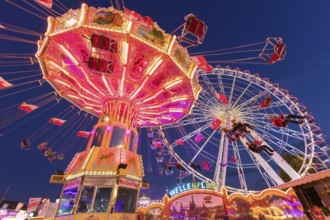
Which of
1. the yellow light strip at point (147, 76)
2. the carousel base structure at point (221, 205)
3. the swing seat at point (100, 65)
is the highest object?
the yellow light strip at point (147, 76)

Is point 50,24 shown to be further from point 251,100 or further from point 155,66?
point 251,100

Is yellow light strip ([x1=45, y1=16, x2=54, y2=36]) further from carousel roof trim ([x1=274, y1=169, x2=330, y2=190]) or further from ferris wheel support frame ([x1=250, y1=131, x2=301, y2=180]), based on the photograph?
ferris wheel support frame ([x1=250, y1=131, x2=301, y2=180])

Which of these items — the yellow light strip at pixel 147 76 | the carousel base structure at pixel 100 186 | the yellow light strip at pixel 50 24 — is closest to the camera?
the carousel base structure at pixel 100 186

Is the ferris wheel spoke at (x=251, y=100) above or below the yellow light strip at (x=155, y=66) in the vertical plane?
above

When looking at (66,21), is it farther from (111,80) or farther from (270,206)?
(270,206)

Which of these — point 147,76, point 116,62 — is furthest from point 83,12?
point 147,76

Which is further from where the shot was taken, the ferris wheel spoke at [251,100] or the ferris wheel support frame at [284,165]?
the ferris wheel spoke at [251,100]

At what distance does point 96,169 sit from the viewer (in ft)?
37.0

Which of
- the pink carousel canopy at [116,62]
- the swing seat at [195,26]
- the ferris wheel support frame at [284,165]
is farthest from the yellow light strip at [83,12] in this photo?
the ferris wheel support frame at [284,165]

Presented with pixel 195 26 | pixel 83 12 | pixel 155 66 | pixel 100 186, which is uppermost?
pixel 83 12

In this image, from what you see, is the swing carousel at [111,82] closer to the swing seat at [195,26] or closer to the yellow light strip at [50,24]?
the yellow light strip at [50,24]

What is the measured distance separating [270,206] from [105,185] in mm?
10911

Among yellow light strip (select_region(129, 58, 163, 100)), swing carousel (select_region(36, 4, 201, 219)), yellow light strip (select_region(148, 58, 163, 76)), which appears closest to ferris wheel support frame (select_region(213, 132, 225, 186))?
swing carousel (select_region(36, 4, 201, 219))

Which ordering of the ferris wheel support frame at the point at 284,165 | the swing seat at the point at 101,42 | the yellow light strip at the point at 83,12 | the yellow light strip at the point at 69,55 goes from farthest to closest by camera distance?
the ferris wheel support frame at the point at 284,165
the yellow light strip at the point at 69,55
the yellow light strip at the point at 83,12
the swing seat at the point at 101,42
